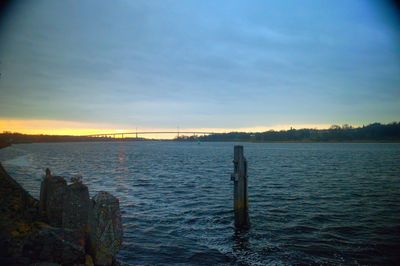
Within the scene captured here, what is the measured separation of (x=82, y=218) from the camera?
27.6ft

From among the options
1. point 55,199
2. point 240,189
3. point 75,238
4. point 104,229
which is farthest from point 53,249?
point 240,189

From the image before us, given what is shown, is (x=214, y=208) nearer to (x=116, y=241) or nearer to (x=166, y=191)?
(x=166, y=191)

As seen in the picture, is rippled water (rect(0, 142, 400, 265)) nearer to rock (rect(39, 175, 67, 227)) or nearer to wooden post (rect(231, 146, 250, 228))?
wooden post (rect(231, 146, 250, 228))

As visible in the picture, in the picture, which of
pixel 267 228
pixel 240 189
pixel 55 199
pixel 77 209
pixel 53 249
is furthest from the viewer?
pixel 267 228

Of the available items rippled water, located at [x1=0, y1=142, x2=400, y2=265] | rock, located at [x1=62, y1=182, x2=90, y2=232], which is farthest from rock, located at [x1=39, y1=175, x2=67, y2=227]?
rippled water, located at [x1=0, y1=142, x2=400, y2=265]

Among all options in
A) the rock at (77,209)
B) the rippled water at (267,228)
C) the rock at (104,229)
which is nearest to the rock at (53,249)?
the rock at (104,229)

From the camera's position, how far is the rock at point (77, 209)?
8.35 meters

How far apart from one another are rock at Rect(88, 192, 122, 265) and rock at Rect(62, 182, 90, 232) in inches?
48.1

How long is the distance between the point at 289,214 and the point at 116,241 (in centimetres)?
1230

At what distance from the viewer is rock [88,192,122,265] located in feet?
23.3

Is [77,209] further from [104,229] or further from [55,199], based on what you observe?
[55,199]

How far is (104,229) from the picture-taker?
23.4 ft

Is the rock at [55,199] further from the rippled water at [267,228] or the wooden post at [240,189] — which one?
the wooden post at [240,189]

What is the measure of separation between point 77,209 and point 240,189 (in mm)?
7940
